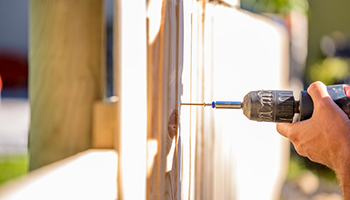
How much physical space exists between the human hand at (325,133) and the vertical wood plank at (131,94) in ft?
1.44

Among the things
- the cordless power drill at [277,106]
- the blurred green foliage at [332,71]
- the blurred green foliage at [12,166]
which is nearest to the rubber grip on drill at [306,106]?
the cordless power drill at [277,106]

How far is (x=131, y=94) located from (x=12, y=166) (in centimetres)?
291

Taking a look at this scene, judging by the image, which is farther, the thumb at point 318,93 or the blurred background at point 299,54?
the blurred background at point 299,54

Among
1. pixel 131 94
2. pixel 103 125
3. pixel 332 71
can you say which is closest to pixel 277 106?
pixel 131 94

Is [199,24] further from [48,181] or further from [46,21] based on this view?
[48,181]

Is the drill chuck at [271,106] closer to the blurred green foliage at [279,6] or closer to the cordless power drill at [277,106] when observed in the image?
the cordless power drill at [277,106]

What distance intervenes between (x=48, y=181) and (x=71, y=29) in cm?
52

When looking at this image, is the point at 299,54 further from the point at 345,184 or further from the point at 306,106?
the point at 345,184

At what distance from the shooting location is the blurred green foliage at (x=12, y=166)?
271 centimetres

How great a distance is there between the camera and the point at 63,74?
924mm

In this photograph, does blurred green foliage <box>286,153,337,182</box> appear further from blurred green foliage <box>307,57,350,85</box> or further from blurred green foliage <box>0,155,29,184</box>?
blurred green foliage <box>0,155,29,184</box>

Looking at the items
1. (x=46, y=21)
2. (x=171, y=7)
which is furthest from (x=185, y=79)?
(x=46, y=21)

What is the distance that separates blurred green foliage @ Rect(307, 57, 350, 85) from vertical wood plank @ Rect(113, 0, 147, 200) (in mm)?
3234

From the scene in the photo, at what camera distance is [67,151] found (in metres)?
0.91
